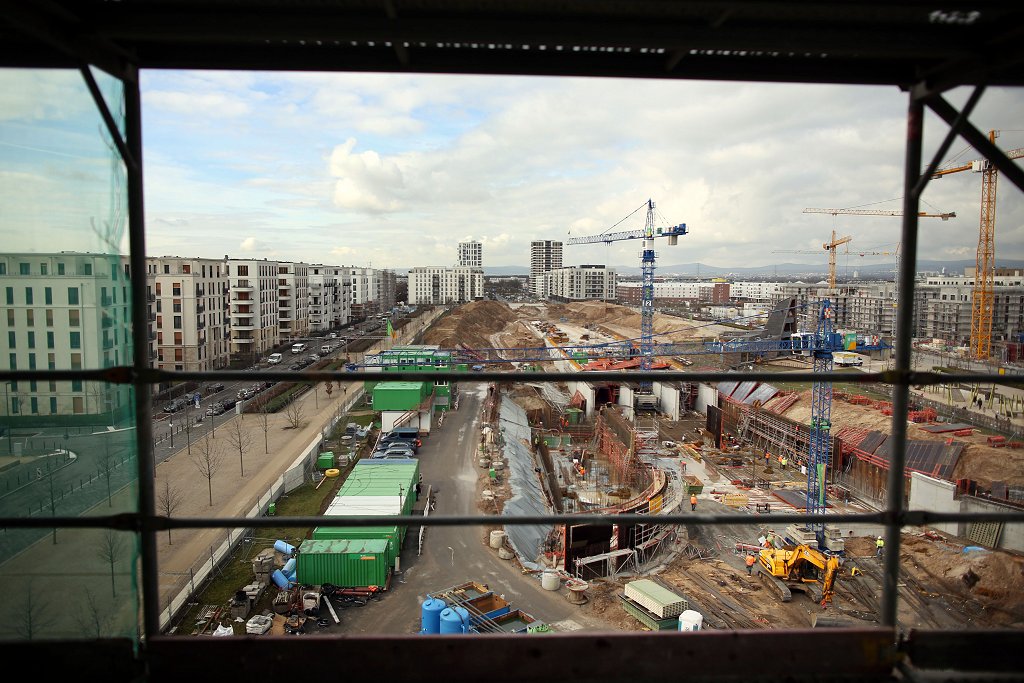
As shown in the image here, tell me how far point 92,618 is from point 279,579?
6.08 metres

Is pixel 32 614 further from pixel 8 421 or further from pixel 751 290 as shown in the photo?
pixel 751 290

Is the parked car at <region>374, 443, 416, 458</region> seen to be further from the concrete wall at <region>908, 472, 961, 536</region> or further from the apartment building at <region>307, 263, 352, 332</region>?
the apartment building at <region>307, 263, 352, 332</region>

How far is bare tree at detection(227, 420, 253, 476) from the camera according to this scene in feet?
35.7

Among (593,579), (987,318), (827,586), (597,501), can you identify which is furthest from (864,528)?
(987,318)

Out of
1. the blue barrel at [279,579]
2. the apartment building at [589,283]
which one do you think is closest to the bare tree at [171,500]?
the blue barrel at [279,579]

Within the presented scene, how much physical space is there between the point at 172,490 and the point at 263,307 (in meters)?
14.8

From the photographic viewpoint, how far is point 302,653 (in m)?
1.10

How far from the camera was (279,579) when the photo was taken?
6.59 meters

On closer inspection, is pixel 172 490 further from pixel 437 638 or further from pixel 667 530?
pixel 437 638

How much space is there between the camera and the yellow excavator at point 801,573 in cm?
774

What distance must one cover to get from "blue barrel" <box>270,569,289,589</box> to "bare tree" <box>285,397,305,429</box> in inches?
305

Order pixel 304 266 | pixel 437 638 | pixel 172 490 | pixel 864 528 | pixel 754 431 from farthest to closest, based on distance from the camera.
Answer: pixel 304 266 → pixel 754 431 → pixel 864 528 → pixel 172 490 → pixel 437 638

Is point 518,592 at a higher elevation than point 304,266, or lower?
lower

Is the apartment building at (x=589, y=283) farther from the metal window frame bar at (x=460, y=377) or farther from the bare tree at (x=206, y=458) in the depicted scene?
the metal window frame bar at (x=460, y=377)
